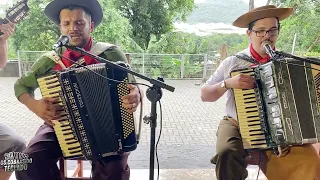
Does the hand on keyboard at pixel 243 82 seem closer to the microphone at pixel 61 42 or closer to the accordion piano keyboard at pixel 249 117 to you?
the accordion piano keyboard at pixel 249 117

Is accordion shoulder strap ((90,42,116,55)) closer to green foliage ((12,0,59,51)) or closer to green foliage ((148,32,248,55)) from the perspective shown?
green foliage ((12,0,59,51))

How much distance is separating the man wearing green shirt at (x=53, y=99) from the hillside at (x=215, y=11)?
48.0 inches

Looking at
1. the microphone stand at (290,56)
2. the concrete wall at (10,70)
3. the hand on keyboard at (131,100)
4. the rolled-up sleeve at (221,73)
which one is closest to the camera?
the microphone stand at (290,56)

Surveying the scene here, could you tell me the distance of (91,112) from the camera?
4.75 feet

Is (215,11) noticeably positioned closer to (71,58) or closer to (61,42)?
(71,58)

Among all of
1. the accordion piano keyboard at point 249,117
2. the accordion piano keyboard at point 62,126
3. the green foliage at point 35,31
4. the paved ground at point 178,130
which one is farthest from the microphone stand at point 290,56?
the green foliage at point 35,31

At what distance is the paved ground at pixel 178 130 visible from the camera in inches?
91.3

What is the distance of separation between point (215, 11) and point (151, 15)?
0.58 metres

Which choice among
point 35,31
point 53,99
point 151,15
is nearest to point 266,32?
point 53,99

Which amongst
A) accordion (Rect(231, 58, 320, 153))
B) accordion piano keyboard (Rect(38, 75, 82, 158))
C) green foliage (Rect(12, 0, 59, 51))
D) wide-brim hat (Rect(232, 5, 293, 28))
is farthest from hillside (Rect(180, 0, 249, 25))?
accordion piano keyboard (Rect(38, 75, 82, 158))

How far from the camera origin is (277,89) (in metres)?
1.41

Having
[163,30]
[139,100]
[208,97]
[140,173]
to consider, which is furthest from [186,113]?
[139,100]

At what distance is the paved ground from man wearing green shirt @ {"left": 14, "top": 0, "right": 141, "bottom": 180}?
1.51ft

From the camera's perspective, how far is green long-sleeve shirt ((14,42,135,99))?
5.49 ft
